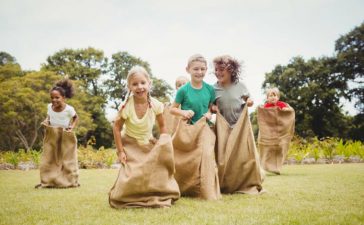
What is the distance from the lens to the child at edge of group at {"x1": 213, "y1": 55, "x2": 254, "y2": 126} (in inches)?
203

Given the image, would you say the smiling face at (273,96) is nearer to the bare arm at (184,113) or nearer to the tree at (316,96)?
the bare arm at (184,113)

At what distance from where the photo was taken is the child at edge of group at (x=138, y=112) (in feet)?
13.8

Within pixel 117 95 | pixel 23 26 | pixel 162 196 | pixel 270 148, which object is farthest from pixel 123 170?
pixel 117 95

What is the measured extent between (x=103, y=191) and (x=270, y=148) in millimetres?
4134

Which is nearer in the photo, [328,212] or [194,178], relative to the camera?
[328,212]

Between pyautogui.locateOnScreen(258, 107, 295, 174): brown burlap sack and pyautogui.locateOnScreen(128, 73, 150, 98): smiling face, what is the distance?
14.1 ft

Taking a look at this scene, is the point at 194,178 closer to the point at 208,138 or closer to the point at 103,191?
the point at 208,138

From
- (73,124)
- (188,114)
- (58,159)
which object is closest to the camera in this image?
(188,114)

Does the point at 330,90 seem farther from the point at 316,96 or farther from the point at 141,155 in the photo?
the point at 141,155

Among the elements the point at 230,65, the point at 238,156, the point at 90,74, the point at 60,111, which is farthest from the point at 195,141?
the point at 90,74

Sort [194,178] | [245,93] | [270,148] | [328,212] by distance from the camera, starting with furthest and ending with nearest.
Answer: [270,148], [245,93], [194,178], [328,212]

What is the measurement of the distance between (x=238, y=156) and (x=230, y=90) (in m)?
0.96

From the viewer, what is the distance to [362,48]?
32406 millimetres

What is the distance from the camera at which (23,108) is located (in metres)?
23.9
